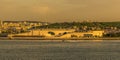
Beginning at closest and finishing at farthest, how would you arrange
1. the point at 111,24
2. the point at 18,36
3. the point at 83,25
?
1. the point at 18,36
2. the point at 83,25
3. the point at 111,24

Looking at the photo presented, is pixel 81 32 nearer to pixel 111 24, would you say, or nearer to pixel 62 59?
pixel 111 24

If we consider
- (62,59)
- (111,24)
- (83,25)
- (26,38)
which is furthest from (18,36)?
(62,59)

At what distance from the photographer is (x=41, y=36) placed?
432 ft

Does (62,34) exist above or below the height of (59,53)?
below

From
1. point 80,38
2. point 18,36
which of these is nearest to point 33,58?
point 80,38

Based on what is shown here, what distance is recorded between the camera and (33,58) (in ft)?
165

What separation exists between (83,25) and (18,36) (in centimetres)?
5368

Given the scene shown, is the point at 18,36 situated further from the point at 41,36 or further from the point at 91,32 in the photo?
the point at 91,32

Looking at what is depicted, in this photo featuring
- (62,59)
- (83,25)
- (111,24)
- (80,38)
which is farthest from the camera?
(111,24)

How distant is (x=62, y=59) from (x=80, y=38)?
75296mm

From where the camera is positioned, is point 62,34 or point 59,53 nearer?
point 59,53

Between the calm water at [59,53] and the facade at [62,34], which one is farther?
the facade at [62,34]

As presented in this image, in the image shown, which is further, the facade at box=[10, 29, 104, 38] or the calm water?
the facade at box=[10, 29, 104, 38]

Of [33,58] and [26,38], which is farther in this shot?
[26,38]
